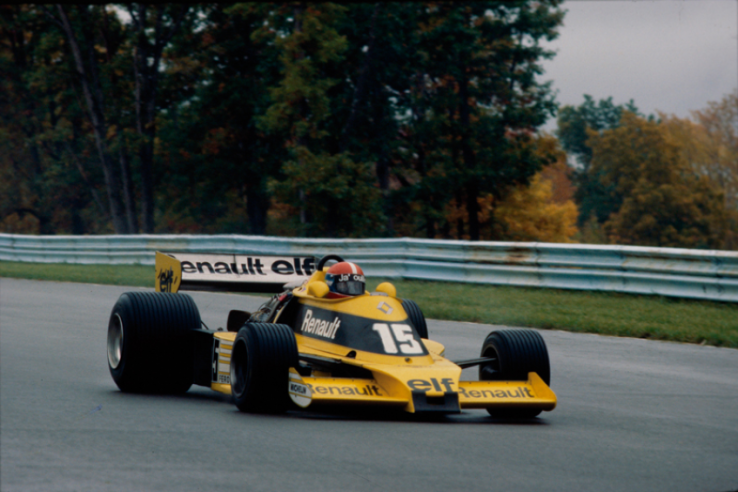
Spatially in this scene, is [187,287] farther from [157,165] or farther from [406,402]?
[157,165]

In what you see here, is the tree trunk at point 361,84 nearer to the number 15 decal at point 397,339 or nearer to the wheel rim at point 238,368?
the number 15 decal at point 397,339

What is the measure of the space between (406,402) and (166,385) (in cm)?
235

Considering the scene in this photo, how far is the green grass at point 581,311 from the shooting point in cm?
1152

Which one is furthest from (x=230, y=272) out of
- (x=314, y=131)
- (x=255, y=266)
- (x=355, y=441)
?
(x=314, y=131)

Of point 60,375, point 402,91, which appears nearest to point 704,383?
point 60,375

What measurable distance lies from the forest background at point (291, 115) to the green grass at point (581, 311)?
13462 mm

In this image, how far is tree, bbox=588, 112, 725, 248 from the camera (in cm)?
5675

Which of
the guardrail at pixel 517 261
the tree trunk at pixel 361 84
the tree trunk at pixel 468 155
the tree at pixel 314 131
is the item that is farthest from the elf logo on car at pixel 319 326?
the tree trunk at pixel 468 155

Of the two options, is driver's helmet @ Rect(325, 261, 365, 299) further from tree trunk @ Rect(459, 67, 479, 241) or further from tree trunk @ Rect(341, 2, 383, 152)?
tree trunk @ Rect(459, 67, 479, 241)

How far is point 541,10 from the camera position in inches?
1316

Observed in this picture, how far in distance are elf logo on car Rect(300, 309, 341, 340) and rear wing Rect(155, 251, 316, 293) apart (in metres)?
1.48

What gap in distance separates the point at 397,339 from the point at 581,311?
24.0ft

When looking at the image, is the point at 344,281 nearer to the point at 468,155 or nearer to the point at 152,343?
the point at 152,343

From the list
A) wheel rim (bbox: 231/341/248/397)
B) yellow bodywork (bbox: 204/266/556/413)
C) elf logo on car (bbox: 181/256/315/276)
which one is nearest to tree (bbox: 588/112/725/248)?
elf logo on car (bbox: 181/256/315/276)
